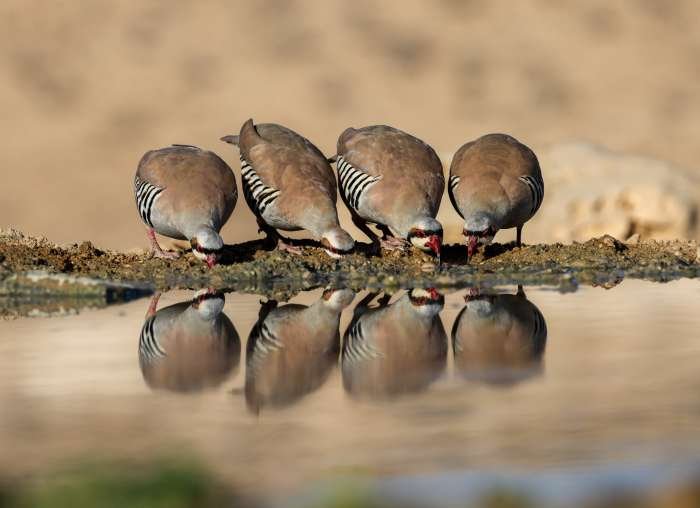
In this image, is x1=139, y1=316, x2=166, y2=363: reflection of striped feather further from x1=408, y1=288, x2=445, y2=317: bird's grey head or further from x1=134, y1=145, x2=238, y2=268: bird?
x1=134, y1=145, x2=238, y2=268: bird

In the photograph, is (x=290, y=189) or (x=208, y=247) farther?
(x=290, y=189)

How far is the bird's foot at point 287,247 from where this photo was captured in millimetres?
11023

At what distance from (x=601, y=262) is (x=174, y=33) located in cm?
2173

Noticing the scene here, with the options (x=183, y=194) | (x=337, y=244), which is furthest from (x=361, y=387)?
(x=183, y=194)

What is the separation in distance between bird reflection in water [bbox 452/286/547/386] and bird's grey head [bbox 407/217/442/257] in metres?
1.97

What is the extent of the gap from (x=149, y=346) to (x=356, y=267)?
11.5ft

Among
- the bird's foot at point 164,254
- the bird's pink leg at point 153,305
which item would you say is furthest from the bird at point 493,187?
the bird's pink leg at point 153,305

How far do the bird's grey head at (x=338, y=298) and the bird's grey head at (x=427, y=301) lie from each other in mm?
366

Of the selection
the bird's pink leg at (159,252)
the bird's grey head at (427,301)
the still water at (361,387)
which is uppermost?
the bird's pink leg at (159,252)

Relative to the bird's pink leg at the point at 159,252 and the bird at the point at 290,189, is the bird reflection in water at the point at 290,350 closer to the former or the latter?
the bird at the point at 290,189

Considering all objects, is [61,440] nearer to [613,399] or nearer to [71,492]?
[71,492]

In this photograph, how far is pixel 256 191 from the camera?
11.3 metres

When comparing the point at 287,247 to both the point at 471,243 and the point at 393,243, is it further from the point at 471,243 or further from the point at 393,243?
the point at 471,243

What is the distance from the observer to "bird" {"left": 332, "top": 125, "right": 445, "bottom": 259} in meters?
11.1
